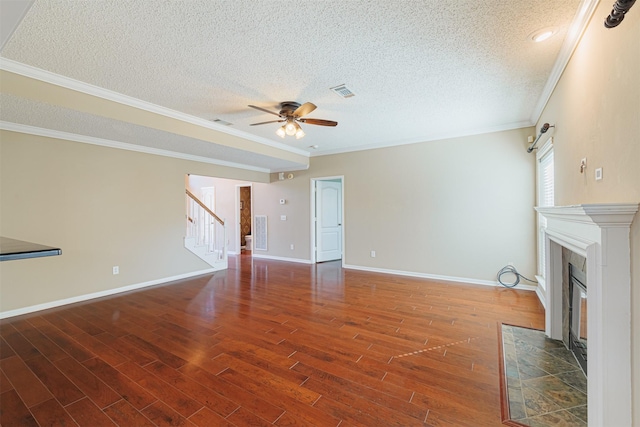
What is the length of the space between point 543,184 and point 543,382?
3025 millimetres

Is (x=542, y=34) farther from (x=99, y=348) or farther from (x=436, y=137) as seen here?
(x=99, y=348)

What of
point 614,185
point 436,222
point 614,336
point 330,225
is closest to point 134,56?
point 614,185

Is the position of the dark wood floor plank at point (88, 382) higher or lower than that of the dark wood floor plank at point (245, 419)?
higher

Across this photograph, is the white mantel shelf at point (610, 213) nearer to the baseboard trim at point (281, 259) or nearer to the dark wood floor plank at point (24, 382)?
the dark wood floor plank at point (24, 382)

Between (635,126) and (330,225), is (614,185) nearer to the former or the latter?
(635,126)

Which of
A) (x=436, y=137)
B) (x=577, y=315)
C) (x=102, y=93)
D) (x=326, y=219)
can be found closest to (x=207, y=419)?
(x=577, y=315)

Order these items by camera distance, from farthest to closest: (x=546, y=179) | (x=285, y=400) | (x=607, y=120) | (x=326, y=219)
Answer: (x=326, y=219), (x=546, y=179), (x=285, y=400), (x=607, y=120)

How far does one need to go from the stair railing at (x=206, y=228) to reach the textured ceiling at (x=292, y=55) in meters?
2.25

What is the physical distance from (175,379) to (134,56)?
2.80 m

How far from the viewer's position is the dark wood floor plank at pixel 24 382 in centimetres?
196

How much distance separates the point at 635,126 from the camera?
1344 mm

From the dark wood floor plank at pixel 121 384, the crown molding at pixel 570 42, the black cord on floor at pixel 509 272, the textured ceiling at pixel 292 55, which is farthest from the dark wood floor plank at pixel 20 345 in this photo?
the black cord on floor at pixel 509 272

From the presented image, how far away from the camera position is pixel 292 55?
2512 millimetres

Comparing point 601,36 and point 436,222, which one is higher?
point 601,36
